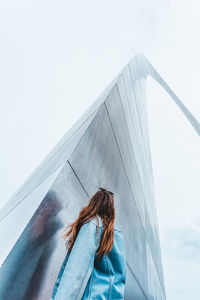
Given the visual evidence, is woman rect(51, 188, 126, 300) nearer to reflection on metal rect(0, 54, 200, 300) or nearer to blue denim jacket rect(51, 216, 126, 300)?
blue denim jacket rect(51, 216, 126, 300)

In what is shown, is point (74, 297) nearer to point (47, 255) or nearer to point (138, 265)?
point (47, 255)

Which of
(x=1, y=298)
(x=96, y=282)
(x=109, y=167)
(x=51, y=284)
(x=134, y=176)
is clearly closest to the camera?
(x=96, y=282)

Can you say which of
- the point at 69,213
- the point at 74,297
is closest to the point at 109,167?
the point at 69,213

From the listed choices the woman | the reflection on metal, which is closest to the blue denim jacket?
the woman

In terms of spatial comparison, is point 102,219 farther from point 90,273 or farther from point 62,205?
point 62,205

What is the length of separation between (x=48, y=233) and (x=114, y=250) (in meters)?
0.85

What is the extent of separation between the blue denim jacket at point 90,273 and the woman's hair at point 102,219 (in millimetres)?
37

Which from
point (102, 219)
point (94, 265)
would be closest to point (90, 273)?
point (94, 265)

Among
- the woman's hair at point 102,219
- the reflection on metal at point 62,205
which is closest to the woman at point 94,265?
the woman's hair at point 102,219

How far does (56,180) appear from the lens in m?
2.32

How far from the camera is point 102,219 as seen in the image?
159 cm

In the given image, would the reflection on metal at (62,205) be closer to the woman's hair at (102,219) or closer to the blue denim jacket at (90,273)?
the woman's hair at (102,219)

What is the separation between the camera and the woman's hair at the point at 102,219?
4.65 ft

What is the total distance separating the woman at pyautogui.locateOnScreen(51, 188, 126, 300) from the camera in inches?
48.1
